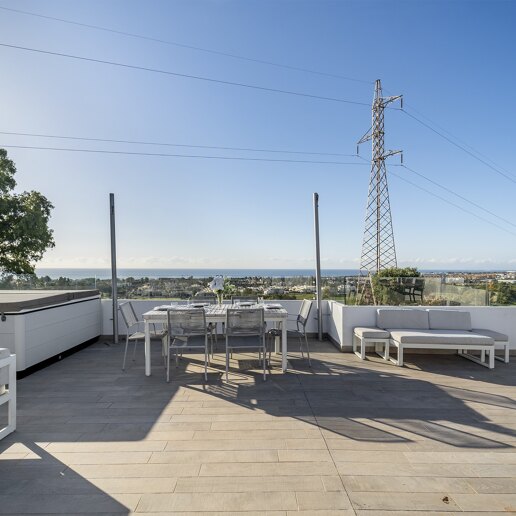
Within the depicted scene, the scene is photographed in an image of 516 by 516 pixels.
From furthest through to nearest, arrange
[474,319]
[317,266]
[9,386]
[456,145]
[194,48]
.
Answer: [456,145]
[194,48]
[317,266]
[474,319]
[9,386]

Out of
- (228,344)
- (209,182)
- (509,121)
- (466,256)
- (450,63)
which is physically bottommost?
(228,344)

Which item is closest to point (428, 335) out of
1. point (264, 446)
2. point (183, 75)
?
point (264, 446)

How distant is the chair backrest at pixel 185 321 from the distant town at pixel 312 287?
1660mm

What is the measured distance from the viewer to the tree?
516 inches

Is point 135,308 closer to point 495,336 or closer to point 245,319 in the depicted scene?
point 245,319

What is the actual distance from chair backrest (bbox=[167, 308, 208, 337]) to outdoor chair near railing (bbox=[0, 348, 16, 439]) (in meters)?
1.43

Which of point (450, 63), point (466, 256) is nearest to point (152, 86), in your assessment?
point (450, 63)

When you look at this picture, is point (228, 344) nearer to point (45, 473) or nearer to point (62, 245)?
point (45, 473)

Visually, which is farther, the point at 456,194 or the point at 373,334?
the point at 456,194

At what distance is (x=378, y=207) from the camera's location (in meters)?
11.5

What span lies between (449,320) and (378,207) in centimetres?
731

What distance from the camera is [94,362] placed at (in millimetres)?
4539

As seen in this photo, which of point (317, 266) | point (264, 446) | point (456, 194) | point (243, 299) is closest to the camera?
point (264, 446)

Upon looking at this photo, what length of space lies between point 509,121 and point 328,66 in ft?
15.2
